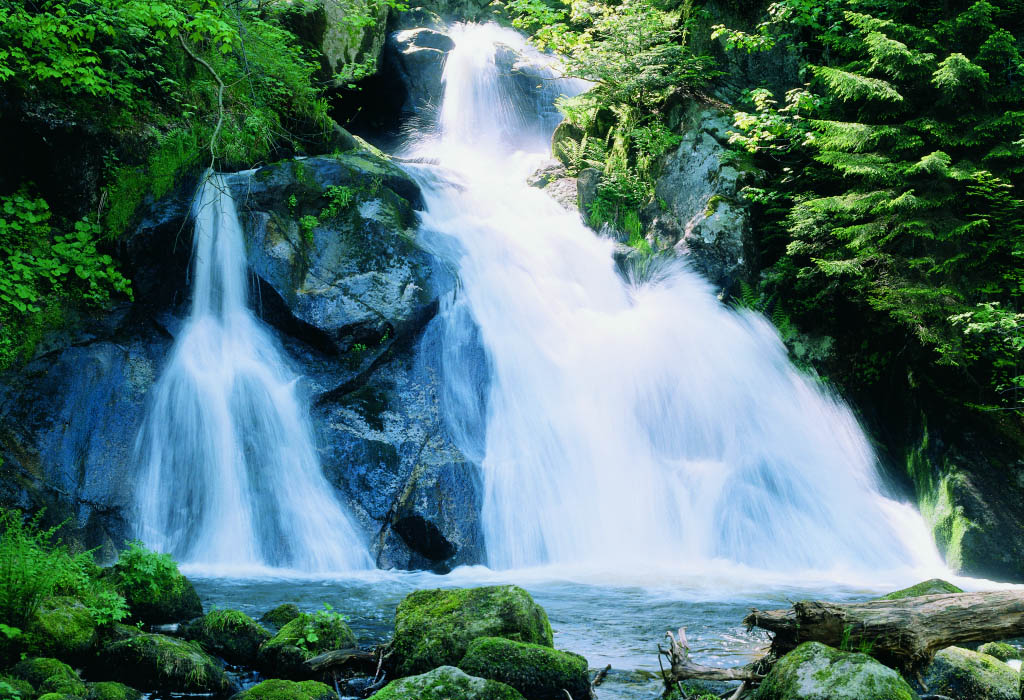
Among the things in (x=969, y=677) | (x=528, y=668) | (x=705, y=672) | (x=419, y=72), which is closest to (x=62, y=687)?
(x=528, y=668)

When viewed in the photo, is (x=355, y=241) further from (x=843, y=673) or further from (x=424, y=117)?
(x=424, y=117)

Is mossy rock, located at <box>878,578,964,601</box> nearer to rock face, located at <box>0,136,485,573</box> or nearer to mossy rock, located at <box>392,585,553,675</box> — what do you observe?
mossy rock, located at <box>392,585,553,675</box>

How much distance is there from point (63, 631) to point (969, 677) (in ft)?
17.2

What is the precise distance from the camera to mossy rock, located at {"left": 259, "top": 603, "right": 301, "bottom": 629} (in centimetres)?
496

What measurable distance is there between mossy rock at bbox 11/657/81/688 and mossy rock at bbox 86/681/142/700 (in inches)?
6.1

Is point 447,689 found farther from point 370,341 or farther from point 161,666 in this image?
point 370,341

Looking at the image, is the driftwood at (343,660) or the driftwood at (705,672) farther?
the driftwood at (343,660)

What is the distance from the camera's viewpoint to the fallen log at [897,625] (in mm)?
3596

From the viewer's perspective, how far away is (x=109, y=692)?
355 centimetres

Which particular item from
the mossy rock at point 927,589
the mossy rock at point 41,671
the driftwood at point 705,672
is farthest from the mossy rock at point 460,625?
the mossy rock at point 927,589

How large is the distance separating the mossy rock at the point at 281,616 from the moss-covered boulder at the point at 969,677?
415 cm

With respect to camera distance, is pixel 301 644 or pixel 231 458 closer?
pixel 301 644

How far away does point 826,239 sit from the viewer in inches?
386

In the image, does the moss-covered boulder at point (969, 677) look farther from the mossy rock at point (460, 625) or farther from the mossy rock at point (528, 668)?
the mossy rock at point (460, 625)
